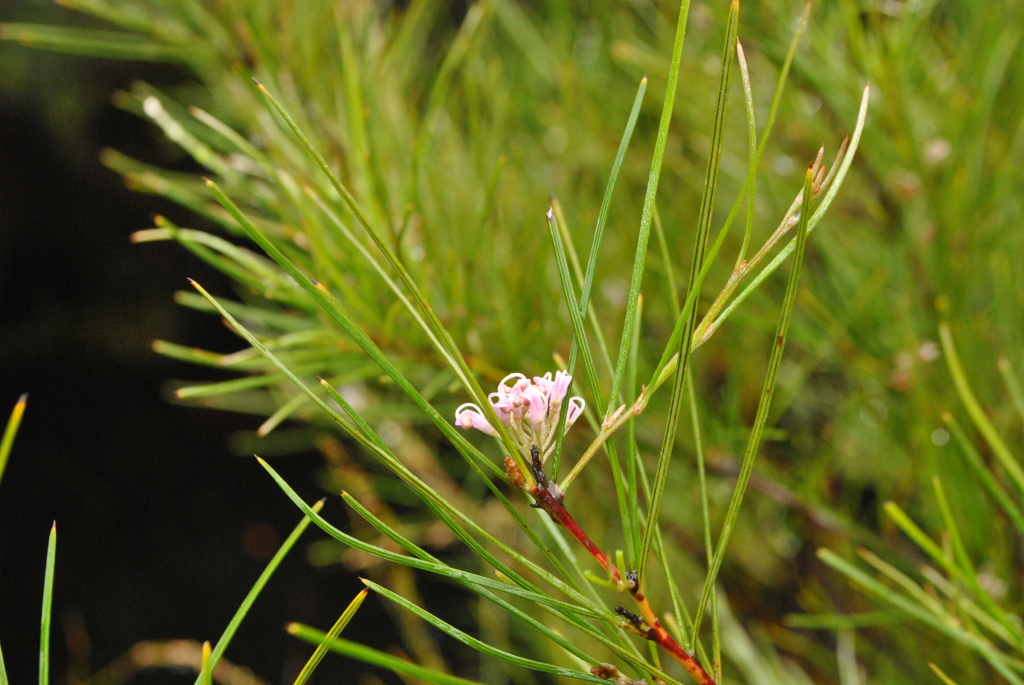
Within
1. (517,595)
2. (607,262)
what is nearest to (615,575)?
(517,595)

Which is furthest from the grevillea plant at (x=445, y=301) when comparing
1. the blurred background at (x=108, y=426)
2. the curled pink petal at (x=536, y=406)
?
the blurred background at (x=108, y=426)

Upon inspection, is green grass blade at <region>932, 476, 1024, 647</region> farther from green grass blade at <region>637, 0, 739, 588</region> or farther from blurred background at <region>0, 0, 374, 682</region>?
blurred background at <region>0, 0, 374, 682</region>

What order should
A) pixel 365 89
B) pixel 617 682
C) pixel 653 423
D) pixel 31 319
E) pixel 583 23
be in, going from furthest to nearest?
pixel 31 319, pixel 583 23, pixel 653 423, pixel 365 89, pixel 617 682

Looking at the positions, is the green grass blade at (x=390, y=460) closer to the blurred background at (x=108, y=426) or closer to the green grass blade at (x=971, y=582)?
the green grass blade at (x=971, y=582)

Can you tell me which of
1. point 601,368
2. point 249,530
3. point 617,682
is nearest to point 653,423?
point 601,368

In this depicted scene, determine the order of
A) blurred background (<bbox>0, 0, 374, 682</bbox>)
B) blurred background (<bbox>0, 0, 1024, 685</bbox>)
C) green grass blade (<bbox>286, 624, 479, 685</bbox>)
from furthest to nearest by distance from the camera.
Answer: blurred background (<bbox>0, 0, 374, 682</bbox>) < blurred background (<bbox>0, 0, 1024, 685</bbox>) < green grass blade (<bbox>286, 624, 479, 685</bbox>)

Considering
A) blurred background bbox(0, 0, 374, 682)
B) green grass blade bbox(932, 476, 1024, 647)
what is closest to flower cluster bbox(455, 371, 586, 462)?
green grass blade bbox(932, 476, 1024, 647)

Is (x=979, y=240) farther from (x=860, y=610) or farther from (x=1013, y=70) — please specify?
(x=860, y=610)
